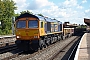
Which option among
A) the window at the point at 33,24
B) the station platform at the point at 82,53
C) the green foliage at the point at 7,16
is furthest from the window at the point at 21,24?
the green foliage at the point at 7,16

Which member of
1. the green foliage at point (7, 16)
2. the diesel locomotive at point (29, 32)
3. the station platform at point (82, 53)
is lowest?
the station platform at point (82, 53)

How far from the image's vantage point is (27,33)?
18516 millimetres

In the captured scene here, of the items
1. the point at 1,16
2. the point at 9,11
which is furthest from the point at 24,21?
the point at 9,11

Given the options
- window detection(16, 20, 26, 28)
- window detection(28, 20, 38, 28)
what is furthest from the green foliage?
window detection(28, 20, 38, 28)

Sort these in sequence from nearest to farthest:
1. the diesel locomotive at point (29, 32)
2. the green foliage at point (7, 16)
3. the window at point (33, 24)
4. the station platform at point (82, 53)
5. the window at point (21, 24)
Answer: the station platform at point (82, 53), the diesel locomotive at point (29, 32), the window at point (33, 24), the window at point (21, 24), the green foliage at point (7, 16)

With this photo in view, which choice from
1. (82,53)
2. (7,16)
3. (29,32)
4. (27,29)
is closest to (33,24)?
(27,29)

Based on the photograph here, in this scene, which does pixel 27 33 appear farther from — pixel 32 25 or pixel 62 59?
pixel 62 59

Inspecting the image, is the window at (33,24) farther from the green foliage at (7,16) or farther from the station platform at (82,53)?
the green foliage at (7,16)

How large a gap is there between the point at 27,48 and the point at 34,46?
2.10ft

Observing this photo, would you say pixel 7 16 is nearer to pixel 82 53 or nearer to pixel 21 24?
pixel 21 24

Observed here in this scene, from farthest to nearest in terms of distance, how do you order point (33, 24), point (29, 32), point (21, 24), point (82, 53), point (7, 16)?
point (7, 16)
point (21, 24)
point (33, 24)
point (29, 32)
point (82, 53)

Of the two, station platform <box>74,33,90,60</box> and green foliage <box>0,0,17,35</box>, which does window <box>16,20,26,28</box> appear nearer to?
station platform <box>74,33,90,60</box>

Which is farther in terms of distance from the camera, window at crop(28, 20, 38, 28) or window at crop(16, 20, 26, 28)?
window at crop(16, 20, 26, 28)

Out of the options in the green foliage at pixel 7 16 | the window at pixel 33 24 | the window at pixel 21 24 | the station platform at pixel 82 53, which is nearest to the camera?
the station platform at pixel 82 53
